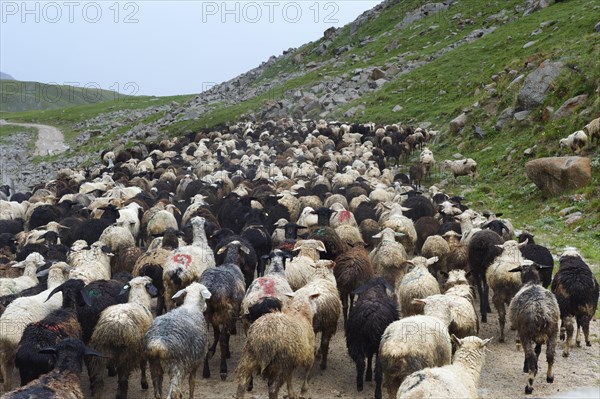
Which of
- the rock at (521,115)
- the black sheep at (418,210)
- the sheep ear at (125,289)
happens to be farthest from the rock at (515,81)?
the sheep ear at (125,289)

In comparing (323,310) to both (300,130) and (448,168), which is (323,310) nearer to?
(448,168)

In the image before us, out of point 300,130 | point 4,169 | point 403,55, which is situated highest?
point 403,55

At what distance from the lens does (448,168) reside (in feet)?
79.6

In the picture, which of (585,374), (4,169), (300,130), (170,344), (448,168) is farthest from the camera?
(4,169)

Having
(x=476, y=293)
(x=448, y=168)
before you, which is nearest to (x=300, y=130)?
(x=448, y=168)

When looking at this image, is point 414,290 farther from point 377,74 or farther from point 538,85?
point 377,74

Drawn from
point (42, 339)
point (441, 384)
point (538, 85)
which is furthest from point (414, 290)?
point (538, 85)

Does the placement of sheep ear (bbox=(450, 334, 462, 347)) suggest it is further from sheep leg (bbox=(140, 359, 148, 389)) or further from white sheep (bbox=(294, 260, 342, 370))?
sheep leg (bbox=(140, 359, 148, 389))

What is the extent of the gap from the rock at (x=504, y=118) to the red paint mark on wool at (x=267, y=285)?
64.6 ft

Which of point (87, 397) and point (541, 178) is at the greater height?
point (541, 178)

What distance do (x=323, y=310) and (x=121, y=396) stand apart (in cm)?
318

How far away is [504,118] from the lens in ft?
83.1

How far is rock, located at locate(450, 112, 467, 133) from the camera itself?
2816 centimetres

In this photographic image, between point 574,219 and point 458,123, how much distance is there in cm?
1352
